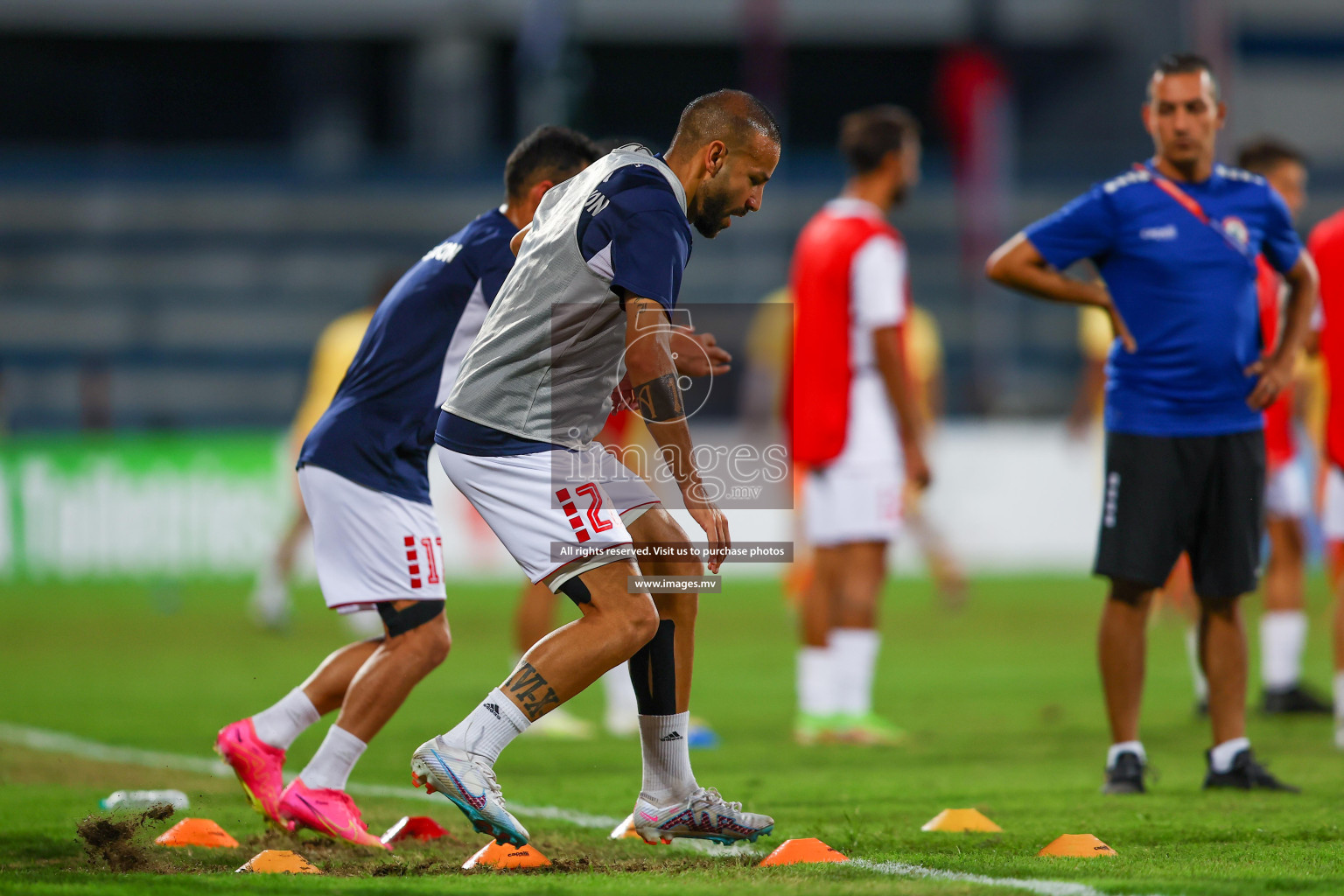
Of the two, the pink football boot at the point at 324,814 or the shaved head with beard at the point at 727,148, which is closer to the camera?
the shaved head with beard at the point at 727,148

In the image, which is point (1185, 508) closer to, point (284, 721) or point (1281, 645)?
point (1281, 645)

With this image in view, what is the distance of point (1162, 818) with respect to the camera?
527 cm

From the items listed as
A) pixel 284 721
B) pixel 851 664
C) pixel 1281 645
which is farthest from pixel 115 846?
pixel 1281 645

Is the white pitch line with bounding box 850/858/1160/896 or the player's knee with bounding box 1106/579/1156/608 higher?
the player's knee with bounding box 1106/579/1156/608

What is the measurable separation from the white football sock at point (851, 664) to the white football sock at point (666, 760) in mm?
3128

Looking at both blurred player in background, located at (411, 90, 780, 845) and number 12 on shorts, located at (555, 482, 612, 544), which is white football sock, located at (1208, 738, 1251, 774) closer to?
blurred player in background, located at (411, 90, 780, 845)

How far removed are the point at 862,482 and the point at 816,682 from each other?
99cm

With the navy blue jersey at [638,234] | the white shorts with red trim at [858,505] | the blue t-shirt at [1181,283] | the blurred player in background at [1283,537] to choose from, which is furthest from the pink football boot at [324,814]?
the blurred player in background at [1283,537]

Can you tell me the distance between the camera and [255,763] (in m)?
5.22

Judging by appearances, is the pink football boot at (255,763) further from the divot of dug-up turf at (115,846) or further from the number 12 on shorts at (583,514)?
the number 12 on shorts at (583,514)

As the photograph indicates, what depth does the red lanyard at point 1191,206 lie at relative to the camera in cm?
590

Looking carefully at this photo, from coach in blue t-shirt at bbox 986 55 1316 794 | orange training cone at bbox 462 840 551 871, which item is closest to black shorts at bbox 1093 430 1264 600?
coach in blue t-shirt at bbox 986 55 1316 794

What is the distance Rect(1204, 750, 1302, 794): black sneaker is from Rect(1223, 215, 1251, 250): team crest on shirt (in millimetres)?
1845

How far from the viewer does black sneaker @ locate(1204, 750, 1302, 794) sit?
5828 millimetres
